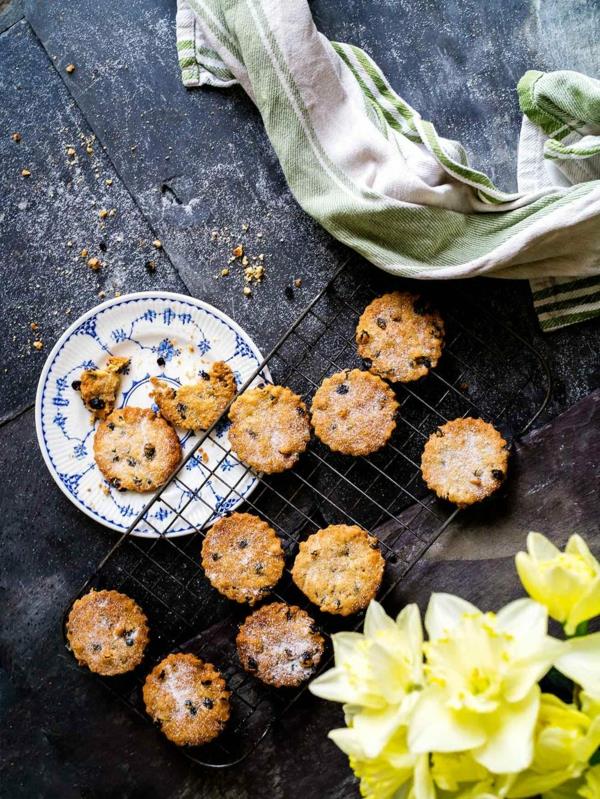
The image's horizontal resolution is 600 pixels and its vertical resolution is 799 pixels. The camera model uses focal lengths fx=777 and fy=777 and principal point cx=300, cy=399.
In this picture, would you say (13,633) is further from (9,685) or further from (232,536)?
(232,536)

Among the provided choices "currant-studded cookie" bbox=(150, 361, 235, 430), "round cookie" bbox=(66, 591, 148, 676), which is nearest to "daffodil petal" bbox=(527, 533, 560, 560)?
"currant-studded cookie" bbox=(150, 361, 235, 430)

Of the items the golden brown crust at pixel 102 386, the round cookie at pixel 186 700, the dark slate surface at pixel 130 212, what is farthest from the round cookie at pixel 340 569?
the golden brown crust at pixel 102 386

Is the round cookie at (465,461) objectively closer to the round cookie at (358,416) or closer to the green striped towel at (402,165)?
the round cookie at (358,416)

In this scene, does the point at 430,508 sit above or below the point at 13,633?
below

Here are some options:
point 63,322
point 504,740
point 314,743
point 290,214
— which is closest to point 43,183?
point 63,322

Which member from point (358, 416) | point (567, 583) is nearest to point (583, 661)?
point (567, 583)

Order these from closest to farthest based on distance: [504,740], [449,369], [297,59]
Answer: [504,740] → [297,59] → [449,369]
